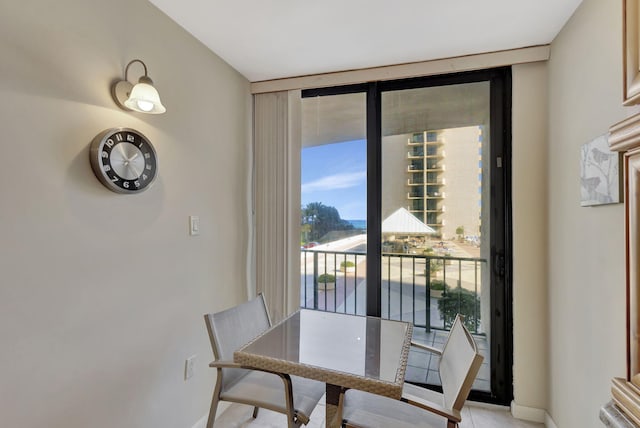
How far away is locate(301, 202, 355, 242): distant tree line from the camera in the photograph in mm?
2590

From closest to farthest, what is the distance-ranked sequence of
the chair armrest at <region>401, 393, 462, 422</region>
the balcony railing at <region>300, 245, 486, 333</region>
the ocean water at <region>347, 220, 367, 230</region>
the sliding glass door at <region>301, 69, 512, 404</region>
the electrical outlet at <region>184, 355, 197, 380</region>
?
the chair armrest at <region>401, 393, 462, 422</region> → the electrical outlet at <region>184, 355, 197, 380</region> → the sliding glass door at <region>301, 69, 512, 404</region> → the balcony railing at <region>300, 245, 486, 333</region> → the ocean water at <region>347, 220, 367, 230</region>

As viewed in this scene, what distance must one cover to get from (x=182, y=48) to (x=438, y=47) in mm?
1581

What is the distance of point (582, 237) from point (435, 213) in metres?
0.89

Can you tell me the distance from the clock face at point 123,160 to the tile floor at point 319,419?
5.21 ft

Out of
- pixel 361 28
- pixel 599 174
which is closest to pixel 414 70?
pixel 361 28

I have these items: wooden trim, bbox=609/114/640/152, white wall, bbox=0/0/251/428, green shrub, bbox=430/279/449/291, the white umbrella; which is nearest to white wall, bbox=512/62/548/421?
green shrub, bbox=430/279/449/291

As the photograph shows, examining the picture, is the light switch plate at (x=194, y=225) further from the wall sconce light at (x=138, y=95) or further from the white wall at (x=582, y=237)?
the white wall at (x=582, y=237)

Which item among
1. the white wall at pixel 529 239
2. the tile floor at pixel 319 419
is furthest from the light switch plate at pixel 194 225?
the white wall at pixel 529 239

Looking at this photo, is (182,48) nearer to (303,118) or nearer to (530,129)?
(303,118)

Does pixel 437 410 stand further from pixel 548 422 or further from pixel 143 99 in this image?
pixel 143 99

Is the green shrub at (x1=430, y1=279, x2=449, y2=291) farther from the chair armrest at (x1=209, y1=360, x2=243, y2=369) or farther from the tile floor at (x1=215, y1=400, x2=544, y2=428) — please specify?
the chair armrest at (x1=209, y1=360, x2=243, y2=369)

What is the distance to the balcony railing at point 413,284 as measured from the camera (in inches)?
90.3

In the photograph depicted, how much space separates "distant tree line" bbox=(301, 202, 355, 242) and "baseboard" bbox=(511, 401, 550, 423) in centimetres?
174

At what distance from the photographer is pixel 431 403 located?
4.03ft
